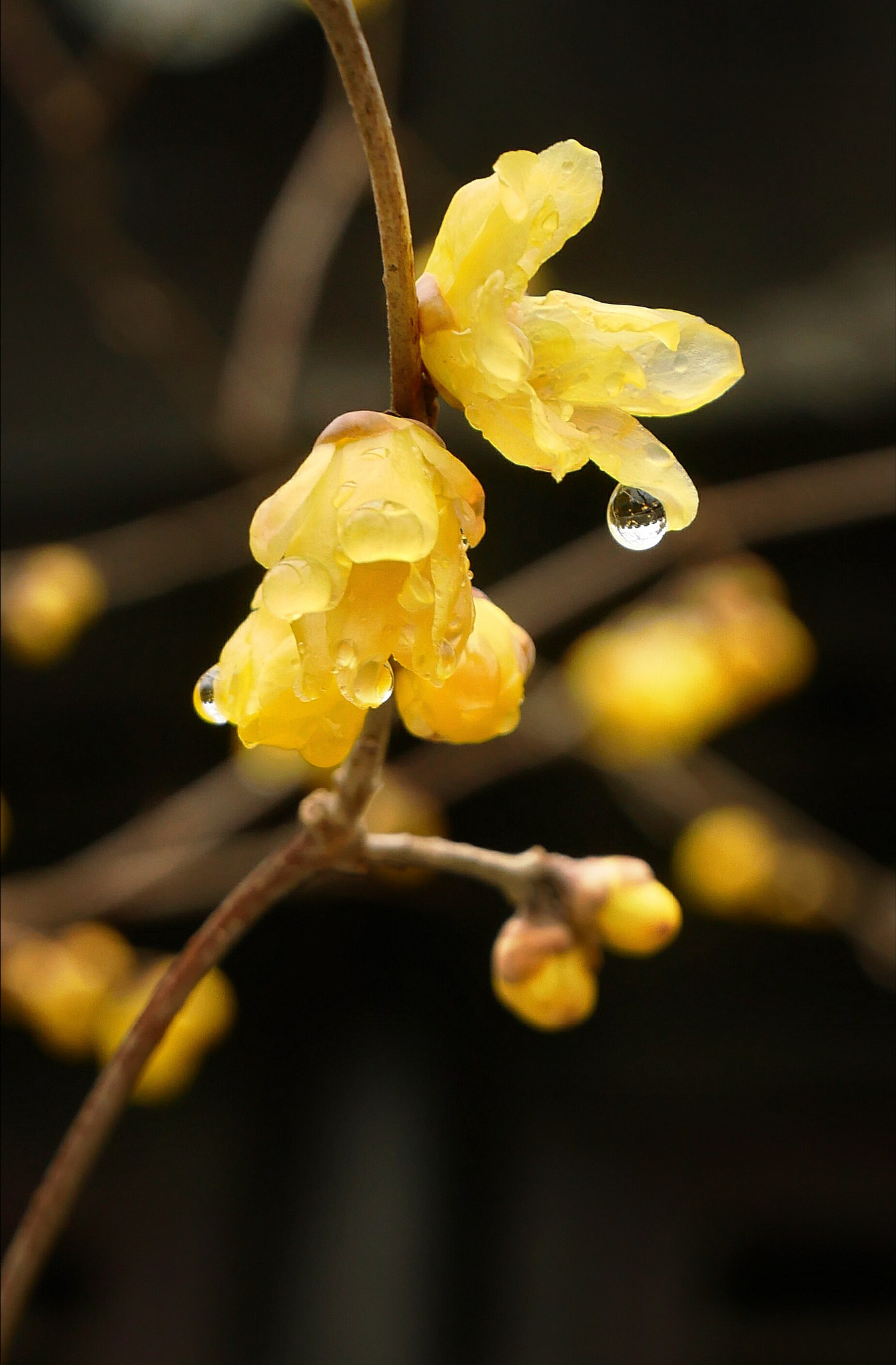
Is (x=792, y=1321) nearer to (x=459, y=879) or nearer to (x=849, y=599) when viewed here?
(x=459, y=879)

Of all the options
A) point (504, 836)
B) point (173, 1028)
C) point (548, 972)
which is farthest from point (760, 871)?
point (548, 972)

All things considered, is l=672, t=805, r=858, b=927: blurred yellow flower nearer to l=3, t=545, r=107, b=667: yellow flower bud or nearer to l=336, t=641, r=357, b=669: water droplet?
l=3, t=545, r=107, b=667: yellow flower bud

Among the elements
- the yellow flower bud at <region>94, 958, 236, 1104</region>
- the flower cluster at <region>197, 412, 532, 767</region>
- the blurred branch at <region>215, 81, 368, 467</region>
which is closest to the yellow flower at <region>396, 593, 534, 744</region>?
the flower cluster at <region>197, 412, 532, 767</region>

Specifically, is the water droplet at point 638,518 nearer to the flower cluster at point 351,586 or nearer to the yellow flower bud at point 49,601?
the flower cluster at point 351,586

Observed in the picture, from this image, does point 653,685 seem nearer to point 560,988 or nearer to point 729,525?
point 729,525

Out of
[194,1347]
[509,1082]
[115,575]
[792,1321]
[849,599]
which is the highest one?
[115,575]

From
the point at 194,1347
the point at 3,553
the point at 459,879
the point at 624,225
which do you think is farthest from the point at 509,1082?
the point at 624,225
